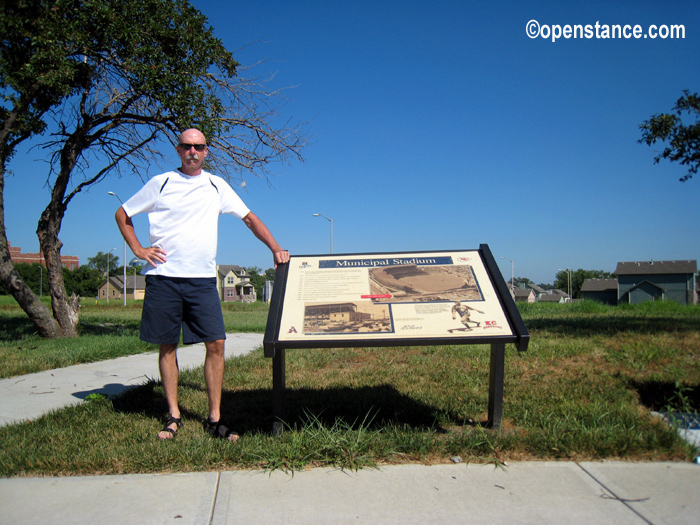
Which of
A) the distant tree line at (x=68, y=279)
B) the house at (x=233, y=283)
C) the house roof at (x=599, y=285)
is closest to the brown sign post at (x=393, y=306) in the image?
the house roof at (x=599, y=285)

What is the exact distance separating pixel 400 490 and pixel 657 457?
1.52 metres

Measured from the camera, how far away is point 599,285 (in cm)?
7988

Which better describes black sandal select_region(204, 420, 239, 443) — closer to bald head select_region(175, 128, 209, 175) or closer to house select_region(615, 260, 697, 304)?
bald head select_region(175, 128, 209, 175)

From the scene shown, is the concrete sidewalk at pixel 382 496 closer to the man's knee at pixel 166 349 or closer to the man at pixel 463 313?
the man at pixel 463 313

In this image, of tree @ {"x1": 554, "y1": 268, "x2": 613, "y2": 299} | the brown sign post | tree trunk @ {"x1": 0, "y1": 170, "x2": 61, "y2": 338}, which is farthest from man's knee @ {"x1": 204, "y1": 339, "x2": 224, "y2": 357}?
tree @ {"x1": 554, "y1": 268, "x2": 613, "y2": 299}

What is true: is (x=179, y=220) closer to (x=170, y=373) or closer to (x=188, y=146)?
(x=188, y=146)

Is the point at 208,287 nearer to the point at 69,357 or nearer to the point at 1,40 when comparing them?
the point at 69,357

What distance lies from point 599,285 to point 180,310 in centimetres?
8654

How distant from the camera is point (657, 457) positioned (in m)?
2.84

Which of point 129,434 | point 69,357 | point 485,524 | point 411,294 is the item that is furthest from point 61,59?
point 485,524

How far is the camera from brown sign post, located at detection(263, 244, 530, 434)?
9.91 ft

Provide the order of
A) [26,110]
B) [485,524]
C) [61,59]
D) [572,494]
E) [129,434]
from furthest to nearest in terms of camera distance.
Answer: [26,110]
[61,59]
[129,434]
[572,494]
[485,524]

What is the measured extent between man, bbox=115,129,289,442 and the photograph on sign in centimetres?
55

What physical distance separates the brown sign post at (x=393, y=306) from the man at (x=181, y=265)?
1.39ft
